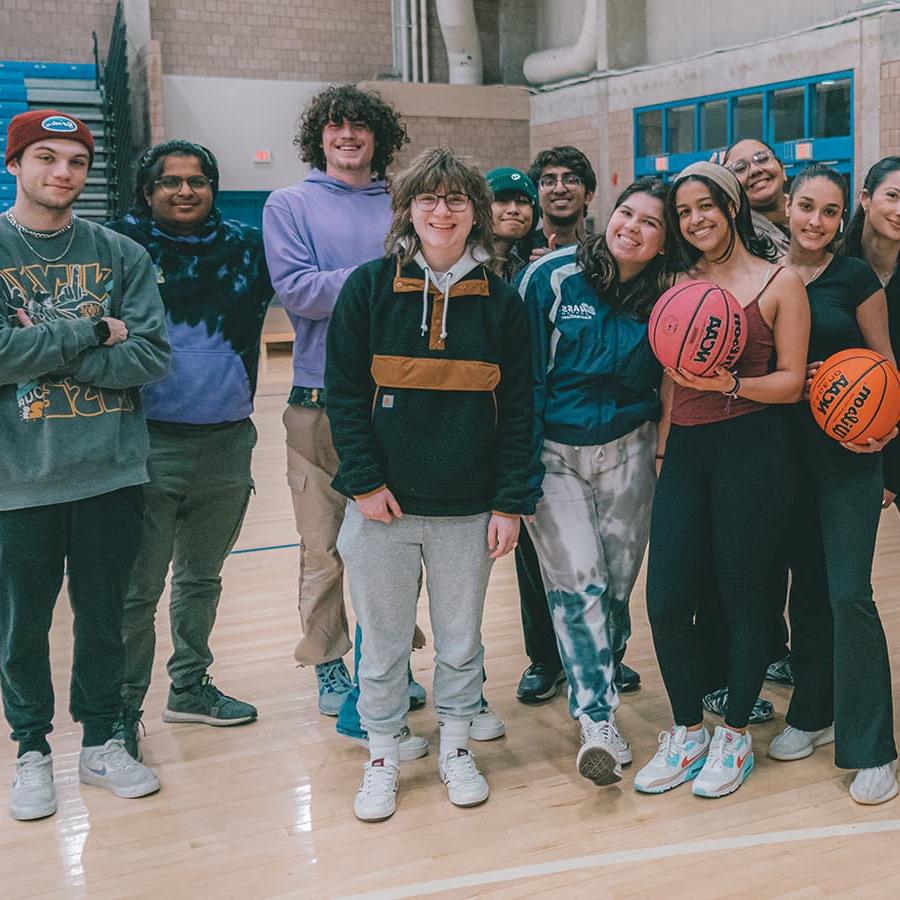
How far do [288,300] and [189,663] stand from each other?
112cm

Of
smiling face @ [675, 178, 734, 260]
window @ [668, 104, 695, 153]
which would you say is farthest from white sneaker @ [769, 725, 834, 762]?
window @ [668, 104, 695, 153]

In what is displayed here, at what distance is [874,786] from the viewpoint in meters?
2.62

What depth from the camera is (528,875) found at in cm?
233

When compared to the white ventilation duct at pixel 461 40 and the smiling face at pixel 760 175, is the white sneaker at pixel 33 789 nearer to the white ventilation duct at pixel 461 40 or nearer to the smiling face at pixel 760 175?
the smiling face at pixel 760 175

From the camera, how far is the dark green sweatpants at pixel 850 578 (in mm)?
2592

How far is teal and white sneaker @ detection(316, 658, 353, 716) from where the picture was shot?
3.25 meters

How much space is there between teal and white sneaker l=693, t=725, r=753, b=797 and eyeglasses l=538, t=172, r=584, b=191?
1.63 metres

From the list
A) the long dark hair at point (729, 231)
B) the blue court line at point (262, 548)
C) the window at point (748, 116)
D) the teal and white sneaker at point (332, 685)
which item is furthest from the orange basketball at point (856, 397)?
the window at point (748, 116)

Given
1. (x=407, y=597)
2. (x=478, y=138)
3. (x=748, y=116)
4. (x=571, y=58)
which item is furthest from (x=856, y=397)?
(x=478, y=138)

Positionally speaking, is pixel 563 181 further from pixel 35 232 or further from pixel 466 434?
pixel 35 232

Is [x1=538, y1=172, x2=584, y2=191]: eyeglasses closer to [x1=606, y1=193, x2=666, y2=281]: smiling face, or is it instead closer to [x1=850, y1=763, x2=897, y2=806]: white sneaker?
[x1=606, y1=193, x2=666, y2=281]: smiling face

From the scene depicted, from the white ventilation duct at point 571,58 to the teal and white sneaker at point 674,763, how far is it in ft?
34.3

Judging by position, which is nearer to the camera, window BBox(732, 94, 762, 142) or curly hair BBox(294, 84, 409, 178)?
curly hair BBox(294, 84, 409, 178)

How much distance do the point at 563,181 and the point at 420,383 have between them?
1104mm
